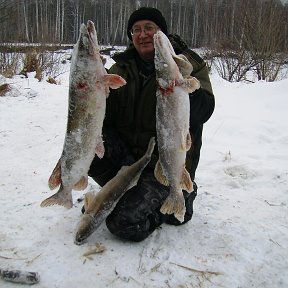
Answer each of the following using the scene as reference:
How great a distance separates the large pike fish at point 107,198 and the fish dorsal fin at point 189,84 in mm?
875

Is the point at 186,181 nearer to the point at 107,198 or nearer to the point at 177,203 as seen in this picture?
the point at 177,203

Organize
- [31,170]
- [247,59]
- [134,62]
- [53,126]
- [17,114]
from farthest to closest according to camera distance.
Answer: [247,59]
[17,114]
[53,126]
[31,170]
[134,62]

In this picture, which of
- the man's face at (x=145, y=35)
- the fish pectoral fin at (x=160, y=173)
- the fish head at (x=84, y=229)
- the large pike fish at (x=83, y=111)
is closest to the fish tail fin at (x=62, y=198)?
the large pike fish at (x=83, y=111)

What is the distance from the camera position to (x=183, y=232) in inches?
122

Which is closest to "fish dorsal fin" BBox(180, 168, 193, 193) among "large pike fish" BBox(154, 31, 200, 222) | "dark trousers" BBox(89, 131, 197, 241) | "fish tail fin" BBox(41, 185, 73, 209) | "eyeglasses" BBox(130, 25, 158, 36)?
"large pike fish" BBox(154, 31, 200, 222)

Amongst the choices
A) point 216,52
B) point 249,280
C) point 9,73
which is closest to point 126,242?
point 249,280

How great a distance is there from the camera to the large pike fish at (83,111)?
2.13m

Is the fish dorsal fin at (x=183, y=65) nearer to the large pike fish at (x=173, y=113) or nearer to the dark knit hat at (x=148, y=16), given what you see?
the large pike fish at (x=173, y=113)

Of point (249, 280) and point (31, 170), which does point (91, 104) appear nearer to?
point (249, 280)

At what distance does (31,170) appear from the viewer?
4430mm

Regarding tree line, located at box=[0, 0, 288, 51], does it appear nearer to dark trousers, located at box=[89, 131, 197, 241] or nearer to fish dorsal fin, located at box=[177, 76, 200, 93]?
dark trousers, located at box=[89, 131, 197, 241]

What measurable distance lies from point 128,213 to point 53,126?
3801 mm

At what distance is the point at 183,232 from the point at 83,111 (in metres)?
1.39

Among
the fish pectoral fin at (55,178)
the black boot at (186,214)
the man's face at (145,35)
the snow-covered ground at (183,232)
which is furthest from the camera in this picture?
the black boot at (186,214)
